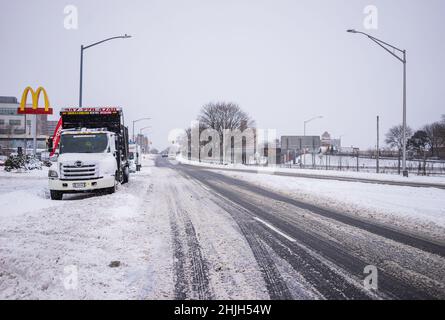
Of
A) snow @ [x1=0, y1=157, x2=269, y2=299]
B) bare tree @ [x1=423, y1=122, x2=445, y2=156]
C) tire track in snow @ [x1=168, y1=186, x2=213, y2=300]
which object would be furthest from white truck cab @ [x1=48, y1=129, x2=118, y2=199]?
bare tree @ [x1=423, y1=122, x2=445, y2=156]

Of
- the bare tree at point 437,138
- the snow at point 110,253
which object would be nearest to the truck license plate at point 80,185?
the snow at point 110,253

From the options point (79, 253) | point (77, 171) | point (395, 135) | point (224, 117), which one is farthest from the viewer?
point (395, 135)

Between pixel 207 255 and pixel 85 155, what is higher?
pixel 85 155

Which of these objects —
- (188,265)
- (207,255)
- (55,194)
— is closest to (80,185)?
(55,194)

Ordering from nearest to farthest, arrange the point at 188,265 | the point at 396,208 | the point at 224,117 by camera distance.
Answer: the point at 188,265 < the point at 396,208 < the point at 224,117

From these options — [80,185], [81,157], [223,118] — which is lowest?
[80,185]

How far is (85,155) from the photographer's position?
39.9ft

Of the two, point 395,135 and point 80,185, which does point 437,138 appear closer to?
point 395,135

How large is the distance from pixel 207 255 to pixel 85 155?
8.77 m

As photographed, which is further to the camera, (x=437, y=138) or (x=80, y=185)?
(x=437, y=138)

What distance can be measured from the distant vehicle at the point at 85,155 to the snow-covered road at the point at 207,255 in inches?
87.3

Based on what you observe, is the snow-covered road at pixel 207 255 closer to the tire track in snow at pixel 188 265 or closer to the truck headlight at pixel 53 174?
the tire track in snow at pixel 188 265
